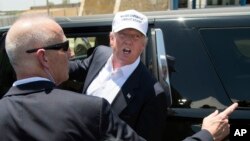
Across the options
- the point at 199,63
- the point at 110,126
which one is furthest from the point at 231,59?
the point at 110,126

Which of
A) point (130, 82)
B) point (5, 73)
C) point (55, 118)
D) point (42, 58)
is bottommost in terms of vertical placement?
point (5, 73)

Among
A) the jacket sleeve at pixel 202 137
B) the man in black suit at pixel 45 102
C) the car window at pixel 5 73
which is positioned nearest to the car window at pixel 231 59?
the jacket sleeve at pixel 202 137

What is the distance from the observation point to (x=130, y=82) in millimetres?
2117

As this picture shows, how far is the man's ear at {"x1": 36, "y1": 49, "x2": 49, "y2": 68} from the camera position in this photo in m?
1.47

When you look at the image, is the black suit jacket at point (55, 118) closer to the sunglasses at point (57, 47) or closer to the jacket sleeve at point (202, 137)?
the sunglasses at point (57, 47)

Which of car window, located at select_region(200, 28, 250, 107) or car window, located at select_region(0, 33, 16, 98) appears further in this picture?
car window, located at select_region(0, 33, 16, 98)

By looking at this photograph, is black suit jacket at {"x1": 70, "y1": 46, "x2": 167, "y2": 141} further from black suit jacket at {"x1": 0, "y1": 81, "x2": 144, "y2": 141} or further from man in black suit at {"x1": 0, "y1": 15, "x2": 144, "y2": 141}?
black suit jacket at {"x1": 0, "y1": 81, "x2": 144, "y2": 141}

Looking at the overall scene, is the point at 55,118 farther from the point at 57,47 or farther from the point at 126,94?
the point at 126,94

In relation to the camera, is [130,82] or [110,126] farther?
[130,82]

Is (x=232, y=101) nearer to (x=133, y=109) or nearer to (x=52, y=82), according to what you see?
(x=133, y=109)

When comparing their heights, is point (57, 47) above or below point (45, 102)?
above

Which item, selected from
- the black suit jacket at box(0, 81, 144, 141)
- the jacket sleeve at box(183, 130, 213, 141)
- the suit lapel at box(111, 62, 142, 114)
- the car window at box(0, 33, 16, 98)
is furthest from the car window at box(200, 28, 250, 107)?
the car window at box(0, 33, 16, 98)

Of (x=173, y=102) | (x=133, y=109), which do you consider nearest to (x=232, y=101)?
(x=173, y=102)

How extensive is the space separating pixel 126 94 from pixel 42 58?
0.70 metres
